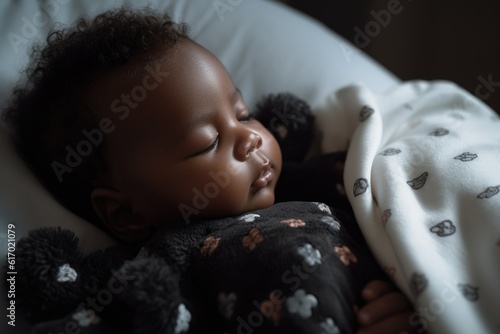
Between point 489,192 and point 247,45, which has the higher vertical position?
point 247,45

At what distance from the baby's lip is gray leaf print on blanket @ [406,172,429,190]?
23 cm

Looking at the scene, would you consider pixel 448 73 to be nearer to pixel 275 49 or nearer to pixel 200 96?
pixel 275 49

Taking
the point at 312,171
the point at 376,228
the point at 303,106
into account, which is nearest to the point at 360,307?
the point at 376,228

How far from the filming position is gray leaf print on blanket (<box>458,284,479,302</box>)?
0.65m

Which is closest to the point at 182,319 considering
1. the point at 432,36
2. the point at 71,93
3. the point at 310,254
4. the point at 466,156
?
the point at 310,254

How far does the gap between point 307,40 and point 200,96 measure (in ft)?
Result: 1.59

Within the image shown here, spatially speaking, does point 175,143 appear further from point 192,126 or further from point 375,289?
point 375,289

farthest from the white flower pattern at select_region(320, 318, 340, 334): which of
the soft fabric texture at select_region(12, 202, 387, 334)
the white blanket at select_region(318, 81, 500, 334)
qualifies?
the white blanket at select_region(318, 81, 500, 334)

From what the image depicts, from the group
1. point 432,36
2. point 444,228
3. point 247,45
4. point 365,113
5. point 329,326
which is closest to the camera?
point 329,326

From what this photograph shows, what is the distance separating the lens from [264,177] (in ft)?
2.81

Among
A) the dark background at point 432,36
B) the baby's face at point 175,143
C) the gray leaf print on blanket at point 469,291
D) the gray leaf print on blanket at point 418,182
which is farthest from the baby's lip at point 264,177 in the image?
the dark background at point 432,36

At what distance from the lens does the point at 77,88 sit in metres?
0.82

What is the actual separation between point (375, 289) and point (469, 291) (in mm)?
117

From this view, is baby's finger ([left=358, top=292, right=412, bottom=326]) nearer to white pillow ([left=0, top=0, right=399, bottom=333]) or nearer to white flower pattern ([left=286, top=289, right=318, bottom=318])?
white flower pattern ([left=286, top=289, right=318, bottom=318])
